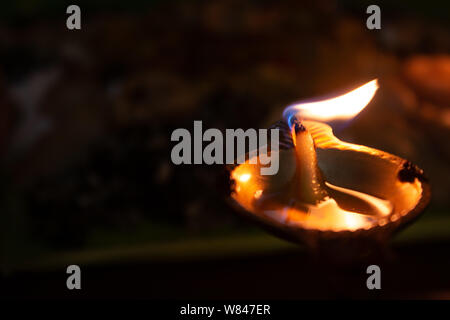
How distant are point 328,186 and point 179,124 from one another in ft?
2.30

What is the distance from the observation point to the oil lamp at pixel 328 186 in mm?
492

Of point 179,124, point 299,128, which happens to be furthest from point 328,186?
point 179,124

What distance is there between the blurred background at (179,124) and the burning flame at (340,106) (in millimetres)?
158

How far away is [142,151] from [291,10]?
75 cm

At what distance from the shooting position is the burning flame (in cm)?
62

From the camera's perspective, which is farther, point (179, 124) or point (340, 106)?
point (179, 124)

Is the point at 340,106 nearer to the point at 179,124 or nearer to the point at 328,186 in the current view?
the point at 328,186

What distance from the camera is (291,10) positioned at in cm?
153

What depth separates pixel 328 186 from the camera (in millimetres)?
586

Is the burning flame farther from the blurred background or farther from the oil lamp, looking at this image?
the blurred background

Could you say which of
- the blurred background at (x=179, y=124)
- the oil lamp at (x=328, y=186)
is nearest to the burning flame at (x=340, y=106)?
the oil lamp at (x=328, y=186)

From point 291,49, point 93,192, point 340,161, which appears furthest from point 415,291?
point 291,49

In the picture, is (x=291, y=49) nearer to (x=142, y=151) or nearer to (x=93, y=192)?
(x=142, y=151)

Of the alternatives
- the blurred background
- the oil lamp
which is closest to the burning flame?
the oil lamp
